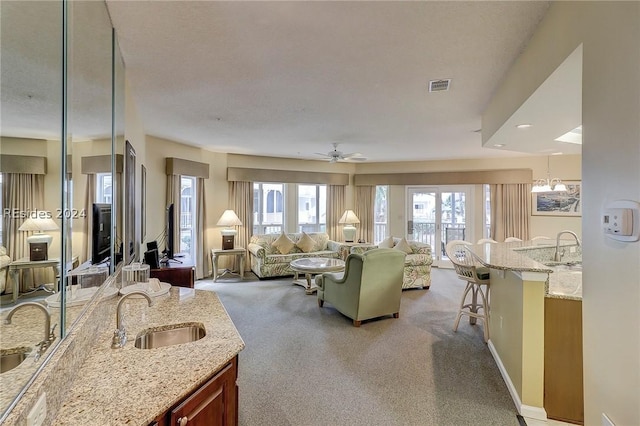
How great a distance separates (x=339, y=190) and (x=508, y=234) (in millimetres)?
3908

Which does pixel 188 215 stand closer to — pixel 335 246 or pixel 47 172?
pixel 335 246

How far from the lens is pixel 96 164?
5.54 feet

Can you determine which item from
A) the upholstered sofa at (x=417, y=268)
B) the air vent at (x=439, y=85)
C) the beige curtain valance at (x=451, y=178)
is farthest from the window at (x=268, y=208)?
the air vent at (x=439, y=85)

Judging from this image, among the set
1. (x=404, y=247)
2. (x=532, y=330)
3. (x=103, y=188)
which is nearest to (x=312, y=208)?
(x=404, y=247)

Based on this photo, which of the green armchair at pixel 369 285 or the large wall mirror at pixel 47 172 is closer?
the large wall mirror at pixel 47 172

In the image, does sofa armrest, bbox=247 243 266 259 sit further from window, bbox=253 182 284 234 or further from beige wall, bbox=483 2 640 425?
beige wall, bbox=483 2 640 425

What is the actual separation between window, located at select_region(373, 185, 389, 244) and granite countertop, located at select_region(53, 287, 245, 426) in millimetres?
6572

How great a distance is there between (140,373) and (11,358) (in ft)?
1.56

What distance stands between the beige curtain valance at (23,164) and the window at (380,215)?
24.1ft

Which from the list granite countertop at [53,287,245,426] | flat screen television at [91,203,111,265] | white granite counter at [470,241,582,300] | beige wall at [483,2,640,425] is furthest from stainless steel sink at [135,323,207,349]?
white granite counter at [470,241,582,300]

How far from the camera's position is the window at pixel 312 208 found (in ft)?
25.1

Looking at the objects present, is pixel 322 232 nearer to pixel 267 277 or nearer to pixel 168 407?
pixel 267 277

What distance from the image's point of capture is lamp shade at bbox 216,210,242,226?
612 cm

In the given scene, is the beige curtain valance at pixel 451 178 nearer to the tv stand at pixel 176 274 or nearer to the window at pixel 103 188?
the tv stand at pixel 176 274
